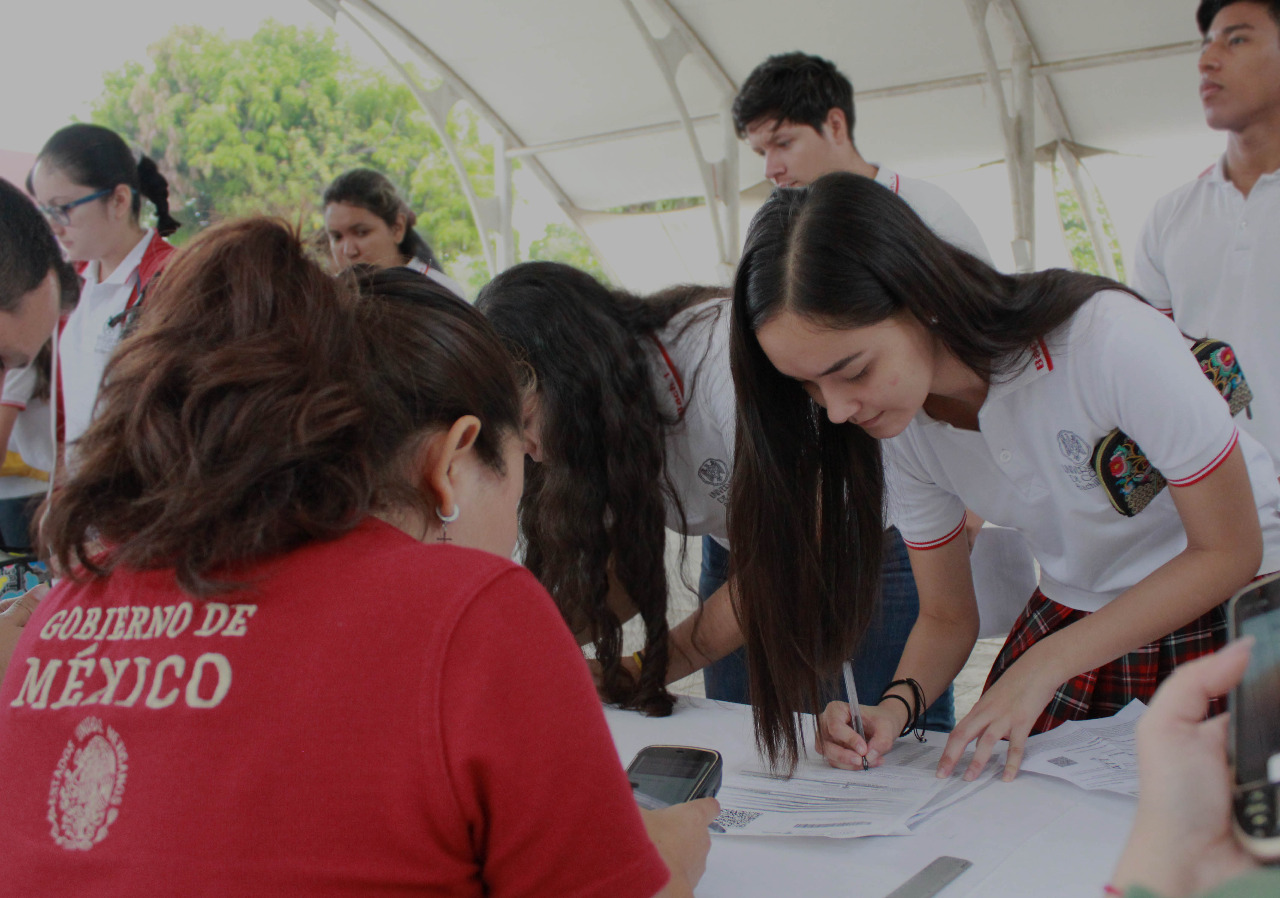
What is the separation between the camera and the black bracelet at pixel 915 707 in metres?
1.41

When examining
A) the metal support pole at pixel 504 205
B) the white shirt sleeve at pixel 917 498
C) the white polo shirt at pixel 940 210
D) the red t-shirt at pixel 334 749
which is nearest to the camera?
the red t-shirt at pixel 334 749

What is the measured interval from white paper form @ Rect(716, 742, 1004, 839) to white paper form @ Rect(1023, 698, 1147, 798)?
0.06 metres

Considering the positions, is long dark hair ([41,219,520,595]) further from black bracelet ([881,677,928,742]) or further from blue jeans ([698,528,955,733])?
blue jeans ([698,528,955,733])

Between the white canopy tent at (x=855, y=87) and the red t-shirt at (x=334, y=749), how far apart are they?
27.4 feet

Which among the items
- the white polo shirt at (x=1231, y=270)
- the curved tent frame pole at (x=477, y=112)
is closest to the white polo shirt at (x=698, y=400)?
the white polo shirt at (x=1231, y=270)

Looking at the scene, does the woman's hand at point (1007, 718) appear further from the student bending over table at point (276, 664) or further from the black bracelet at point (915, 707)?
the student bending over table at point (276, 664)

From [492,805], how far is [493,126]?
11659mm

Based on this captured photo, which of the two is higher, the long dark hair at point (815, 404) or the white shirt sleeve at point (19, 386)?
the white shirt sleeve at point (19, 386)

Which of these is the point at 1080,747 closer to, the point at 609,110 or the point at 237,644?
the point at 237,644

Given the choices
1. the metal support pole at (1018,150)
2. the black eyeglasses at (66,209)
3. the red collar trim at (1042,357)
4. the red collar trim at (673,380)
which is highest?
the metal support pole at (1018,150)

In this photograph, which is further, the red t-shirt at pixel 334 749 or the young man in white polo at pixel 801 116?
the young man in white polo at pixel 801 116

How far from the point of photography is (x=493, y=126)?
38.2 feet

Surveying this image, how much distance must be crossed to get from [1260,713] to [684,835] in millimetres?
537

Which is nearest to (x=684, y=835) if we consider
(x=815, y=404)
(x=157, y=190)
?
(x=815, y=404)
